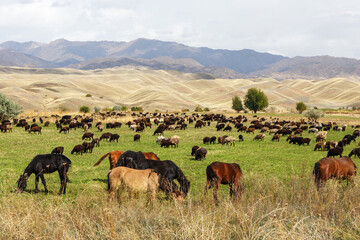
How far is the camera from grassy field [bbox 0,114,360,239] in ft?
18.5

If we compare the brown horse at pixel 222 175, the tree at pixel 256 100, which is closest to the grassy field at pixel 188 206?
the brown horse at pixel 222 175

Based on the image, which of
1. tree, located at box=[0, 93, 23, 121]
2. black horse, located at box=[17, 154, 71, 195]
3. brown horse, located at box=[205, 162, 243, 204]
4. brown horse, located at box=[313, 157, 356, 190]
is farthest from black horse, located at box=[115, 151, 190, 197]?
tree, located at box=[0, 93, 23, 121]

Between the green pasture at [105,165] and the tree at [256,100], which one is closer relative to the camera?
the green pasture at [105,165]

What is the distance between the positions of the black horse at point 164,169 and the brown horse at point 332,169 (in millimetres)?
4476

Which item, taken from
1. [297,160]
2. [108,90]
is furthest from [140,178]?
[108,90]

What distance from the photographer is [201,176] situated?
13.7 m

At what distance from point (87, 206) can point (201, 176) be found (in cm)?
715

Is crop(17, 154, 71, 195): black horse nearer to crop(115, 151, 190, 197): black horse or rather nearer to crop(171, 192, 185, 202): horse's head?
crop(115, 151, 190, 197): black horse

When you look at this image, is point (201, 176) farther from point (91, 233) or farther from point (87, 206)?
point (91, 233)

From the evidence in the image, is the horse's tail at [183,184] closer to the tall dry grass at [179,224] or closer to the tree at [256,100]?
the tall dry grass at [179,224]

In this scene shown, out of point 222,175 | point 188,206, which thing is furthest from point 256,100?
point 188,206

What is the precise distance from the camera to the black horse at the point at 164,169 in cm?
848

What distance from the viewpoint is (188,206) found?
6613 mm

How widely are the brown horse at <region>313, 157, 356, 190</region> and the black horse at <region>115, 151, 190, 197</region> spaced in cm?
448
